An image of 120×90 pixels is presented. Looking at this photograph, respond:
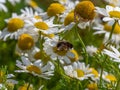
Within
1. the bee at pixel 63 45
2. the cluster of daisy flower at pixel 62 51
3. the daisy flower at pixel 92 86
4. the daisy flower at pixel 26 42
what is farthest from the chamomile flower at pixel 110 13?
the daisy flower at pixel 26 42

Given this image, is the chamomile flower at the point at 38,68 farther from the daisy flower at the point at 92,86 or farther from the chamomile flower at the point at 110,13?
the chamomile flower at the point at 110,13

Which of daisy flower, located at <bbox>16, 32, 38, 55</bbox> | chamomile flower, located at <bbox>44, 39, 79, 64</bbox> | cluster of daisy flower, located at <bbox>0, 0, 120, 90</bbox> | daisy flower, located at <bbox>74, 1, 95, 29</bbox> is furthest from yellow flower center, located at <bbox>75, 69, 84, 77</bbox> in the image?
daisy flower, located at <bbox>16, 32, 38, 55</bbox>

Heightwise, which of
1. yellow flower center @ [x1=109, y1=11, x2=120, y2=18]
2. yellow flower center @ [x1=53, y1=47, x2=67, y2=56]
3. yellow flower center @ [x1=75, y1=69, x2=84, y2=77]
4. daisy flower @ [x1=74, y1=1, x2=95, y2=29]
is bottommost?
yellow flower center @ [x1=75, y1=69, x2=84, y2=77]

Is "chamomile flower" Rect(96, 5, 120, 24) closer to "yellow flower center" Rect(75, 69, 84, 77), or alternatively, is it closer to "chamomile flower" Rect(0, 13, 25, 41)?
"yellow flower center" Rect(75, 69, 84, 77)

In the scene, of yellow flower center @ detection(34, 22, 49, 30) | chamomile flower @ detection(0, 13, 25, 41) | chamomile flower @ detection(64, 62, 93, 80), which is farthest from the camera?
chamomile flower @ detection(0, 13, 25, 41)

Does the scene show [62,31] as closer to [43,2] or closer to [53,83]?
[53,83]

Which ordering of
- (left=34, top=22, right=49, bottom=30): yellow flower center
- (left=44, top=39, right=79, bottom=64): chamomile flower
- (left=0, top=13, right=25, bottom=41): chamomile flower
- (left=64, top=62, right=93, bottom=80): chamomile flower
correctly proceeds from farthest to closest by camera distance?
(left=0, top=13, right=25, bottom=41): chamomile flower < (left=34, top=22, right=49, bottom=30): yellow flower center < (left=44, top=39, right=79, bottom=64): chamomile flower < (left=64, top=62, right=93, bottom=80): chamomile flower

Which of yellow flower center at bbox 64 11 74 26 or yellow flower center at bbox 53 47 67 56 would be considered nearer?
yellow flower center at bbox 53 47 67 56
